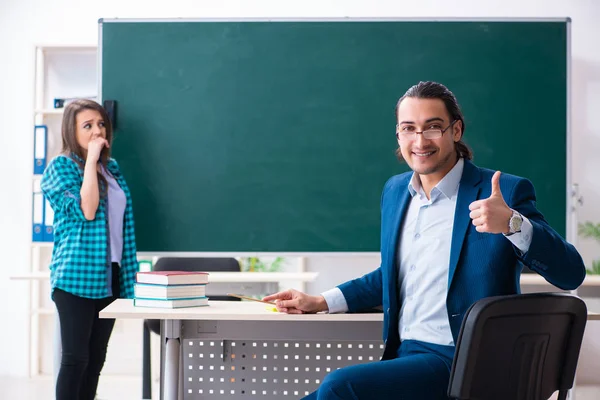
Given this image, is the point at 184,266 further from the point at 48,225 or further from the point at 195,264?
the point at 48,225

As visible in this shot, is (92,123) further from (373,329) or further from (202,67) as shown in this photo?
(373,329)

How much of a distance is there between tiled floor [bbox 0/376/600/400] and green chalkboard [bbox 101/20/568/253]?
1.44m

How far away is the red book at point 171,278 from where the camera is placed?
2510 mm

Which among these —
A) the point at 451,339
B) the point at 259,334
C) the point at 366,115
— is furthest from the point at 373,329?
the point at 366,115

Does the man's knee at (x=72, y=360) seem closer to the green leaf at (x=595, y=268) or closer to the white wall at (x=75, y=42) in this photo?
the white wall at (x=75, y=42)

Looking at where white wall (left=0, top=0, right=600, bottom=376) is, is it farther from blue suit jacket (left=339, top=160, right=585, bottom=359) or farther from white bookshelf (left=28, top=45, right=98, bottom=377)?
blue suit jacket (left=339, top=160, right=585, bottom=359)

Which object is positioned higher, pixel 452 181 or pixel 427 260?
pixel 452 181

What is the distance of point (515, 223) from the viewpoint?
1.82 meters

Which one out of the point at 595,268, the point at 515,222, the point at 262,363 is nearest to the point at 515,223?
the point at 515,222

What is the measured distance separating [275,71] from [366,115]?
474 millimetres

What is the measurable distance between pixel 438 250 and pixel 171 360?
103 cm

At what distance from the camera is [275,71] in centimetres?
367

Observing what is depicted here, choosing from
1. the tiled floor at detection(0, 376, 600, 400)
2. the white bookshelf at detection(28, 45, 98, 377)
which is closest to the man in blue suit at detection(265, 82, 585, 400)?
the tiled floor at detection(0, 376, 600, 400)

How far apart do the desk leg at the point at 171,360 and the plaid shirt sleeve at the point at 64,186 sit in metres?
0.76
